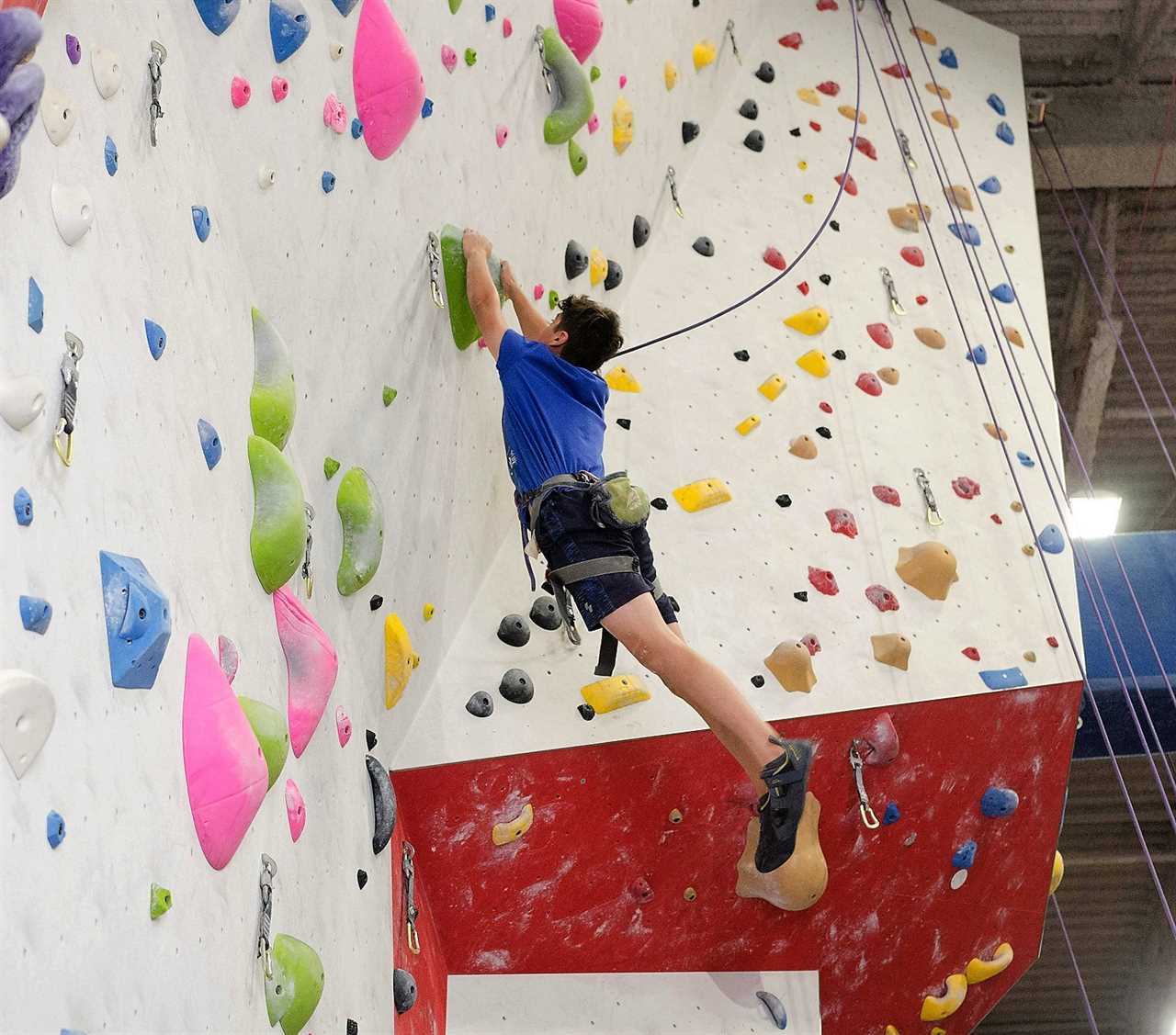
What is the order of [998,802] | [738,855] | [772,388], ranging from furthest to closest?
[772,388] < [998,802] < [738,855]

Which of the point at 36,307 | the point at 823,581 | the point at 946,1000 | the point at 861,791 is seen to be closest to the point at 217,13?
the point at 36,307

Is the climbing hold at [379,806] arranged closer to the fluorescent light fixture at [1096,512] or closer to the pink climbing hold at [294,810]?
the pink climbing hold at [294,810]

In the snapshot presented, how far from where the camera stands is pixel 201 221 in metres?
2.28

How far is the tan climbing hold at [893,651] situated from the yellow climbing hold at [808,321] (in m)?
1.14

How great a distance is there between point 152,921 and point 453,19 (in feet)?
6.66

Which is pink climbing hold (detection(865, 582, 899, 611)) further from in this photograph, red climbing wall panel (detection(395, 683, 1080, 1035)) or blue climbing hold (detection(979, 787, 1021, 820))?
blue climbing hold (detection(979, 787, 1021, 820))

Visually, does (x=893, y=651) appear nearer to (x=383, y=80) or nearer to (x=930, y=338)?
(x=930, y=338)

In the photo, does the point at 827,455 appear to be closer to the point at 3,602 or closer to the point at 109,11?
the point at 109,11

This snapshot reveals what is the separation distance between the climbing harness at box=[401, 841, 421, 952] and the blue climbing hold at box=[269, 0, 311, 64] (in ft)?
5.50

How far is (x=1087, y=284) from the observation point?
24.6 ft

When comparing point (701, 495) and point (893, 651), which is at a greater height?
point (701, 495)

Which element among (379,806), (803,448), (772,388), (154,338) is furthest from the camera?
(772,388)

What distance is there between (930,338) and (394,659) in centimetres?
221

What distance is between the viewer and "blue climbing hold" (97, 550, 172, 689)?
183 cm
